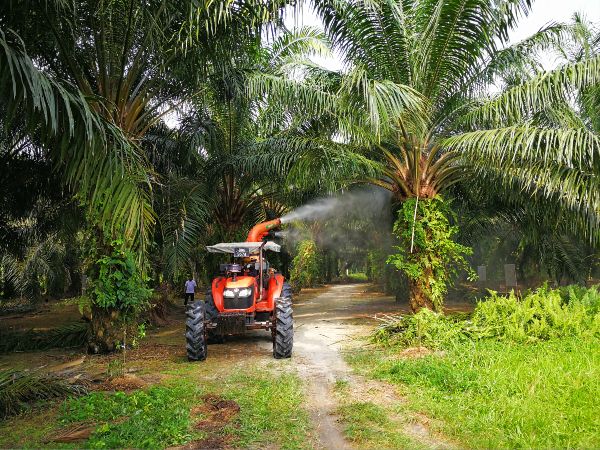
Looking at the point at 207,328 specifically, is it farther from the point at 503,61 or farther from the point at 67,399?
the point at 503,61

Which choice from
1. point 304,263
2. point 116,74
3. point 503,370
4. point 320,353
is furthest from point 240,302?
point 304,263

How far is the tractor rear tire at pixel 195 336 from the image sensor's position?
7578 millimetres

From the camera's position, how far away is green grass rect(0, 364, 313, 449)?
429cm

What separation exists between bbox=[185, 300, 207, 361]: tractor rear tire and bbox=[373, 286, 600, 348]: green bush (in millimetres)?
3361

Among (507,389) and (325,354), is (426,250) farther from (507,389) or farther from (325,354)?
(507,389)

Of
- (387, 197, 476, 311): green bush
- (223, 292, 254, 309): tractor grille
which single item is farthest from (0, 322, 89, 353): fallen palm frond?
(387, 197, 476, 311): green bush

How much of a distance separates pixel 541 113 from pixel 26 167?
1115 centimetres

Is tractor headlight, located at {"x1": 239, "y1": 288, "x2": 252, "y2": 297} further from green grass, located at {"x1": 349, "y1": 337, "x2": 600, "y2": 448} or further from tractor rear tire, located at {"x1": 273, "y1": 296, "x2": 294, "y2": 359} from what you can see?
green grass, located at {"x1": 349, "y1": 337, "x2": 600, "y2": 448}

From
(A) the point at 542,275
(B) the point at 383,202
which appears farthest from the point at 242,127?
(A) the point at 542,275

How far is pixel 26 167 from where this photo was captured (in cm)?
1022

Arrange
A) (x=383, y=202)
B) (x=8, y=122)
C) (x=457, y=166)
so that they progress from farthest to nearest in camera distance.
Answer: (x=383, y=202) → (x=457, y=166) → (x=8, y=122)

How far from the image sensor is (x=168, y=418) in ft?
15.6

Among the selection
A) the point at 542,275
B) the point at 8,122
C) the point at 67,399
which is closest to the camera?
the point at 8,122

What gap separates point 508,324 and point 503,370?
90.1 inches
